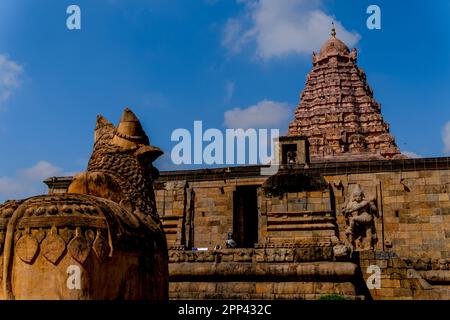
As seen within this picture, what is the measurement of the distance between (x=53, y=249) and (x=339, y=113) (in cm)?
4458

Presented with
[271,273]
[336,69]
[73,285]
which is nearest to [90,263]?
[73,285]

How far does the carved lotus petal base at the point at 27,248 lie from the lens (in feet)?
15.1

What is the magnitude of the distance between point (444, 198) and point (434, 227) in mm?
1195

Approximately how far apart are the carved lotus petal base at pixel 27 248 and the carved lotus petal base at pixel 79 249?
0.95ft

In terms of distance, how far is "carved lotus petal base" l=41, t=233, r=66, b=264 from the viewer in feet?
15.0

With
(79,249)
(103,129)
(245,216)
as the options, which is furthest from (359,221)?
(79,249)

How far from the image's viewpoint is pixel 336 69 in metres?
50.7

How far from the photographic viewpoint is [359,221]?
19703 millimetres

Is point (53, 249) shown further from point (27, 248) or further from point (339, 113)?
point (339, 113)

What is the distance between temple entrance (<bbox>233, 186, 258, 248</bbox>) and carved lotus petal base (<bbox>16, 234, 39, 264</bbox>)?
1898cm

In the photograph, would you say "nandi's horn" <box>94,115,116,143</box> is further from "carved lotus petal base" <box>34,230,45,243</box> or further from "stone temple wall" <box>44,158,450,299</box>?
"stone temple wall" <box>44,158,450,299</box>

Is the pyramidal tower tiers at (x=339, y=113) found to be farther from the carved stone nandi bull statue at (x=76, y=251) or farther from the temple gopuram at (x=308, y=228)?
the carved stone nandi bull statue at (x=76, y=251)

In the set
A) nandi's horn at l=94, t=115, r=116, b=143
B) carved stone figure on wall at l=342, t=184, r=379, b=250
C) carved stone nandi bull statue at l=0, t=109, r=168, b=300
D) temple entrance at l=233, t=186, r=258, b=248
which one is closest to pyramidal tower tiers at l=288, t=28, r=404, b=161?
temple entrance at l=233, t=186, r=258, b=248

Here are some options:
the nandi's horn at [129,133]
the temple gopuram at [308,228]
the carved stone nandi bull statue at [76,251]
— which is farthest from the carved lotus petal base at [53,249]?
the temple gopuram at [308,228]
